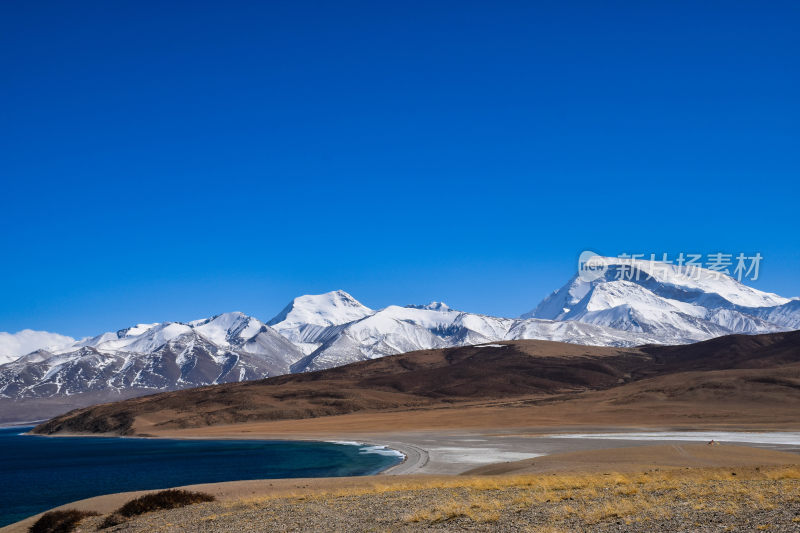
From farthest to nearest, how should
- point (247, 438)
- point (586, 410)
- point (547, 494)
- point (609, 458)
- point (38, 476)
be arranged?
point (586, 410) < point (247, 438) < point (38, 476) < point (609, 458) < point (547, 494)

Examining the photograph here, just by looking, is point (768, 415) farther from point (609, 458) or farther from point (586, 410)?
point (609, 458)

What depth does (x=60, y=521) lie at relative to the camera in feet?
108

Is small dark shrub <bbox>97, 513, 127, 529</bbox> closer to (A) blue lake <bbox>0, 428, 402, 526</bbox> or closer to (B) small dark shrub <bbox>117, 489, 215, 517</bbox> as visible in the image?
(B) small dark shrub <bbox>117, 489, 215, 517</bbox>

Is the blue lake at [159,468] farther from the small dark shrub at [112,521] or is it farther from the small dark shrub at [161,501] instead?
the small dark shrub at [112,521]

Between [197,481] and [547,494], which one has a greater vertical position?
[547,494]

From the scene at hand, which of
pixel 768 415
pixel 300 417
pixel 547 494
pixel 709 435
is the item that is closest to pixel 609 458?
pixel 547 494

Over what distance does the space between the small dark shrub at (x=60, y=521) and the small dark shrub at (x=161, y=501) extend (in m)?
2.02

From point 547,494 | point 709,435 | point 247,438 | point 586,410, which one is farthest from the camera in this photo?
point 586,410

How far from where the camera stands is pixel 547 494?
27.4 meters

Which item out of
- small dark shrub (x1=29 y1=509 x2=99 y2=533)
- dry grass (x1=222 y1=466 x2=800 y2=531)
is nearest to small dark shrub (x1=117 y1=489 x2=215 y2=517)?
small dark shrub (x1=29 y1=509 x2=99 y2=533)

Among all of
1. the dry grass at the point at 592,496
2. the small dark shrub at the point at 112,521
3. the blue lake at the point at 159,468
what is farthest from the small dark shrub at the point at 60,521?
the blue lake at the point at 159,468

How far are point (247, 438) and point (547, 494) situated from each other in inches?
Answer: 4227

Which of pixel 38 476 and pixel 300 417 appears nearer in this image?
pixel 38 476

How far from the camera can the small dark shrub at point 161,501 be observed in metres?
33.2
